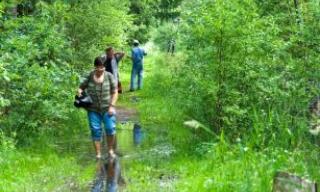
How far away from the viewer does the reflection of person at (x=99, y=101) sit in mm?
10938

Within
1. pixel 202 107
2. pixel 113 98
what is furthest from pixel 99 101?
pixel 202 107

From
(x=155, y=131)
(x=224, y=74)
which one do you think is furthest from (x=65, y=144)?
(x=224, y=74)

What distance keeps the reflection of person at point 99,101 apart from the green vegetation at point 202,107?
0.59m

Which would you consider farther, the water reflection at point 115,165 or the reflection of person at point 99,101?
the reflection of person at point 99,101

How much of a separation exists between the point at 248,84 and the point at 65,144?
4.10 m

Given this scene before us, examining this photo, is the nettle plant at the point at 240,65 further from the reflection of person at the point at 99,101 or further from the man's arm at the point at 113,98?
the reflection of person at the point at 99,101

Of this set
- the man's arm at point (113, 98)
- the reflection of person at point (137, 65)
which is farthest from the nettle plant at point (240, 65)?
the reflection of person at point (137, 65)

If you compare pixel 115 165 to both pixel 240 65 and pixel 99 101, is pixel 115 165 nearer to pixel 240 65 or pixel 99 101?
pixel 99 101

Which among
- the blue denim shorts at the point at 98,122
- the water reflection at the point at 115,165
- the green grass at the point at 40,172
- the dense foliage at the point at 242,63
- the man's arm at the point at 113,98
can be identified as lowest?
the water reflection at the point at 115,165

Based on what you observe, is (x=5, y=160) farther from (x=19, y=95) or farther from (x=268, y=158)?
(x=268, y=158)

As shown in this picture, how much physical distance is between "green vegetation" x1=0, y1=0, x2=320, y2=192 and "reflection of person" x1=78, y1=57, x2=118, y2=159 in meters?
0.59

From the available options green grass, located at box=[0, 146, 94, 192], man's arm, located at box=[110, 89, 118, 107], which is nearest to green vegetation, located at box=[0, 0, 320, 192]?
green grass, located at box=[0, 146, 94, 192]

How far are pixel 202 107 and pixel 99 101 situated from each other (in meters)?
2.02

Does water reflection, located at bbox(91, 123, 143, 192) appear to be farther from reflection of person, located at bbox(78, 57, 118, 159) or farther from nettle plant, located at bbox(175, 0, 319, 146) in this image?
nettle plant, located at bbox(175, 0, 319, 146)
